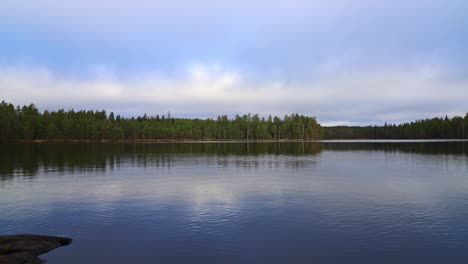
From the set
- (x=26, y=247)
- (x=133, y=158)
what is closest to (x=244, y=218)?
(x=26, y=247)

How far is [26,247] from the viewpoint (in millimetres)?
19875

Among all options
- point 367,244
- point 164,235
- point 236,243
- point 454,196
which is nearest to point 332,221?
point 367,244

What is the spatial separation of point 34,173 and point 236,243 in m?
45.6

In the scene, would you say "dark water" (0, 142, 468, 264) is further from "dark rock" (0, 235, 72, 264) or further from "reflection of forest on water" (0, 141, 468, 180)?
"reflection of forest on water" (0, 141, 468, 180)

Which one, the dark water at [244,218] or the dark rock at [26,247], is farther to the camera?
the dark water at [244,218]

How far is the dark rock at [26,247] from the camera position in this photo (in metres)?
18.4

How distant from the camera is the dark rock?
18.4 m

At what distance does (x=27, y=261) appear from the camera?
18.6 meters

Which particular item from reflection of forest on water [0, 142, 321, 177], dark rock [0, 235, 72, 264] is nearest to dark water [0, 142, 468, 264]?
dark rock [0, 235, 72, 264]

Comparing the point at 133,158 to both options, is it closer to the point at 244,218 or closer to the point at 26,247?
the point at 244,218

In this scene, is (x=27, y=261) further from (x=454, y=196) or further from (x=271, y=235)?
(x=454, y=196)

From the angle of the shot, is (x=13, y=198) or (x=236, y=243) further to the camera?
(x=13, y=198)

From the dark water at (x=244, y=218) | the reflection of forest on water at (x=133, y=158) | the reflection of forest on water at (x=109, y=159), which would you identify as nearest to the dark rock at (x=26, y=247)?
the dark water at (x=244, y=218)

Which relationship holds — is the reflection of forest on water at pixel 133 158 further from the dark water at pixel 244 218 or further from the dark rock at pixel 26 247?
the dark rock at pixel 26 247
